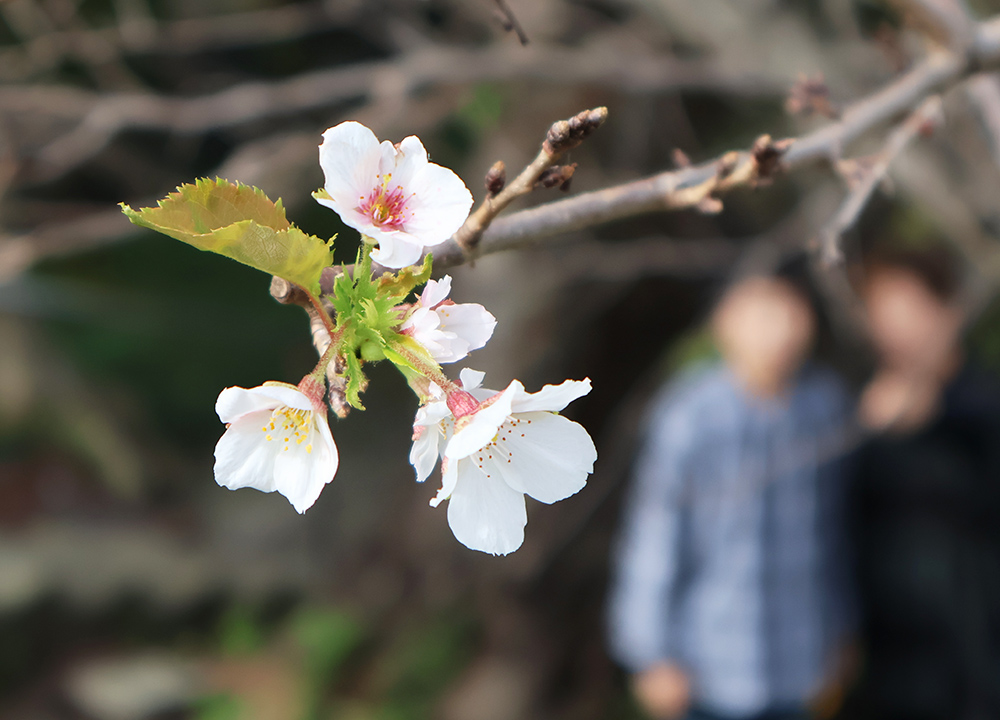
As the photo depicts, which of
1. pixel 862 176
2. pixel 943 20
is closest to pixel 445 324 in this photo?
pixel 862 176

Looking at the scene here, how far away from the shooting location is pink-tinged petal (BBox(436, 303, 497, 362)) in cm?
52

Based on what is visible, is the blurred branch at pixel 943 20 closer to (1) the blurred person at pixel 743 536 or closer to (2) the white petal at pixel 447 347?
(2) the white petal at pixel 447 347

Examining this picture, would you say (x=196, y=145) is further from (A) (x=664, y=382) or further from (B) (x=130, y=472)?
(A) (x=664, y=382)

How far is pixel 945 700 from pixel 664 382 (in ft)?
4.93

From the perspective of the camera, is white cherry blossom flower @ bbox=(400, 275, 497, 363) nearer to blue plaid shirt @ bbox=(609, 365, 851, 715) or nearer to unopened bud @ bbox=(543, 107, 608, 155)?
unopened bud @ bbox=(543, 107, 608, 155)

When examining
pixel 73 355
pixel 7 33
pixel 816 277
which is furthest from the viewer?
pixel 73 355

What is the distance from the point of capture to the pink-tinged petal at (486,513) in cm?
51

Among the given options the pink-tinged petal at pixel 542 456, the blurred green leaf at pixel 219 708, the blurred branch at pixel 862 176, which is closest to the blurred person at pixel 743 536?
the blurred branch at pixel 862 176

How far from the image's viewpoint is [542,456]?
54cm

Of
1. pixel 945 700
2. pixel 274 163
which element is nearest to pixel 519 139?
pixel 274 163

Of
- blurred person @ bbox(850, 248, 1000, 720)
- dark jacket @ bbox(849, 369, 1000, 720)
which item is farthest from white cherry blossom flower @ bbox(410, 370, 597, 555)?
dark jacket @ bbox(849, 369, 1000, 720)

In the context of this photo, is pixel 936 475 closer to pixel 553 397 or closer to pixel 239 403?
pixel 553 397

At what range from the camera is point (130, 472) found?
3.33 metres

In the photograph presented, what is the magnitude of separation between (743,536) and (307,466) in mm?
1617
